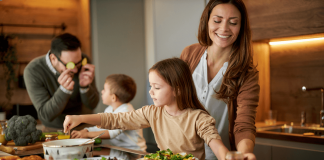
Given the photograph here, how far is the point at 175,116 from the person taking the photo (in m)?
1.34

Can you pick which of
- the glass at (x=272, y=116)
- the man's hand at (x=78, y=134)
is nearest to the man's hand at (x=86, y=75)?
the man's hand at (x=78, y=134)

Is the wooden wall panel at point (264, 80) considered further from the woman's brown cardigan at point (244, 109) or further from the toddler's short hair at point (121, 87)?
the woman's brown cardigan at point (244, 109)

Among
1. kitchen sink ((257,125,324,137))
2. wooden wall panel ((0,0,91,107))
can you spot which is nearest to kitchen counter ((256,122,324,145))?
kitchen sink ((257,125,324,137))

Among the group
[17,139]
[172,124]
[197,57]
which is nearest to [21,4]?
[17,139]

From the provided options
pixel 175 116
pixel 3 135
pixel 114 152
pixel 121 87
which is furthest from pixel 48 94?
pixel 175 116

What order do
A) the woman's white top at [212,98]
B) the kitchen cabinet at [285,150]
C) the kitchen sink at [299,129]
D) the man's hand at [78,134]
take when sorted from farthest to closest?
the kitchen sink at [299,129], the kitchen cabinet at [285,150], the man's hand at [78,134], the woman's white top at [212,98]

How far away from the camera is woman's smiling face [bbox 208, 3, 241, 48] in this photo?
1.44 metres

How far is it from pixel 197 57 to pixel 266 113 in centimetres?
170

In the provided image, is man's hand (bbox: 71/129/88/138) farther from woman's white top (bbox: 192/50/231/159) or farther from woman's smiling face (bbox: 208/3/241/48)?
woman's smiling face (bbox: 208/3/241/48)

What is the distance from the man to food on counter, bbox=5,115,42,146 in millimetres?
1020

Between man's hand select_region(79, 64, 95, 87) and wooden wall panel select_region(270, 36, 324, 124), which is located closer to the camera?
wooden wall panel select_region(270, 36, 324, 124)

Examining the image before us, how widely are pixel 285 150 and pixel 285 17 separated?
1.01m

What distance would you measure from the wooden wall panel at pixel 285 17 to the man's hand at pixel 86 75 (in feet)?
5.00

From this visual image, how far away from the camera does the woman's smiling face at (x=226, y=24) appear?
1.44m
